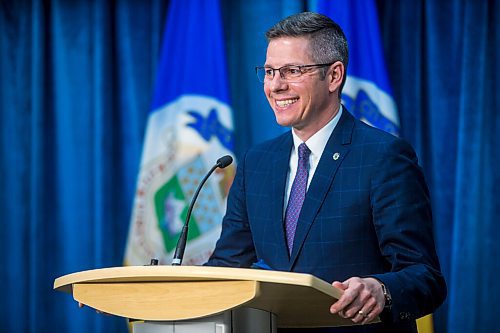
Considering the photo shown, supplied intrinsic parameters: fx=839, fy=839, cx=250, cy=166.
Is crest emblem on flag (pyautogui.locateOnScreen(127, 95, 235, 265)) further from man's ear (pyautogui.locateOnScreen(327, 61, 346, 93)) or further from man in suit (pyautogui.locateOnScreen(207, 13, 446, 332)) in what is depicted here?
man's ear (pyautogui.locateOnScreen(327, 61, 346, 93))

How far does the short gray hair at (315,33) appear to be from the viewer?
2301mm

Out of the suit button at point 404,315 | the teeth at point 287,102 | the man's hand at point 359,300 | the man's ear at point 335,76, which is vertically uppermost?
the man's ear at point 335,76

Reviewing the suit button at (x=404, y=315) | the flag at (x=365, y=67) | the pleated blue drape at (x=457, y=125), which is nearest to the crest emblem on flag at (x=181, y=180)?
the flag at (x=365, y=67)

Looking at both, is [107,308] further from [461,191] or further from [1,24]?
[1,24]

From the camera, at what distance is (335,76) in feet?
7.74

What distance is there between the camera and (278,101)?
2.30 metres

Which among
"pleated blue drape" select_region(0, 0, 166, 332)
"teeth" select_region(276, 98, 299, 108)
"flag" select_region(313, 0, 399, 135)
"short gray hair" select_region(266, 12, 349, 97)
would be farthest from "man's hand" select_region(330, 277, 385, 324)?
"pleated blue drape" select_region(0, 0, 166, 332)

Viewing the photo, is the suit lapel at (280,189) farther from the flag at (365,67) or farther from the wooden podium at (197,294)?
the flag at (365,67)

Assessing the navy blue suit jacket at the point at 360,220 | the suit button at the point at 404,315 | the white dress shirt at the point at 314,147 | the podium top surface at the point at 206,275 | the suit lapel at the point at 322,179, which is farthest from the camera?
the white dress shirt at the point at 314,147

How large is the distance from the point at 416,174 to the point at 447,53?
207cm

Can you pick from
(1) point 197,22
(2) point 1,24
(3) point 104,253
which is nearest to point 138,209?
(3) point 104,253

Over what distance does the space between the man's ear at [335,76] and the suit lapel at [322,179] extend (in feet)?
0.39

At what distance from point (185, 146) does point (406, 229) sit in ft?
7.06

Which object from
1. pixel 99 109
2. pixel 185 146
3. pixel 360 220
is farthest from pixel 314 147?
pixel 99 109
